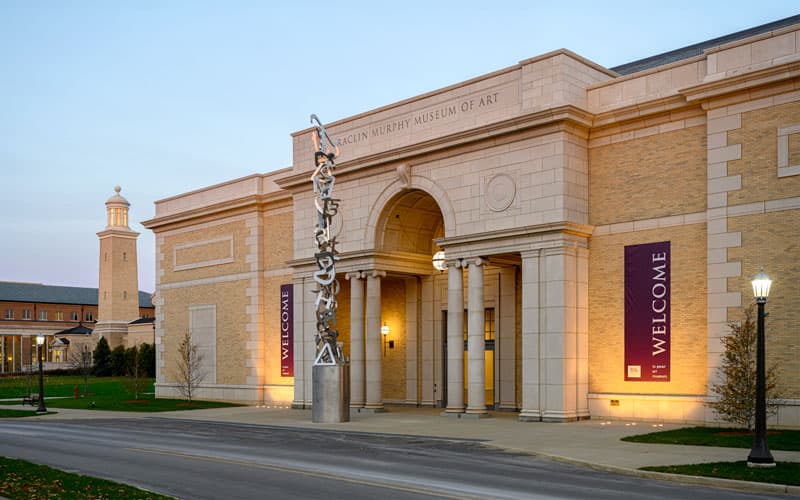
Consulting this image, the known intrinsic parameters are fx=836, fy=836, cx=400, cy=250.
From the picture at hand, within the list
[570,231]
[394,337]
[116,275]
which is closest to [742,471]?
[570,231]

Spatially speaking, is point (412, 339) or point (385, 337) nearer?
point (412, 339)

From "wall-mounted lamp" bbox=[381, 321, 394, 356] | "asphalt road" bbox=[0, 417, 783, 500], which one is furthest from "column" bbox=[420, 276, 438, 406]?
"asphalt road" bbox=[0, 417, 783, 500]

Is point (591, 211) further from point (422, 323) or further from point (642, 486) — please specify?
point (642, 486)

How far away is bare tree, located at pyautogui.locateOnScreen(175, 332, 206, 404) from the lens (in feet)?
142

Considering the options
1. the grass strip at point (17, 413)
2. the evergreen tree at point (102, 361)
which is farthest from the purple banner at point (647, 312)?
the evergreen tree at point (102, 361)

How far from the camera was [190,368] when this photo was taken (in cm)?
4394

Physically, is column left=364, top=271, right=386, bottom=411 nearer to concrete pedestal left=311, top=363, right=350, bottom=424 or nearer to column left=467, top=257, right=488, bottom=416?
concrete pedestal left=311, top=363, right=350, bottom=424

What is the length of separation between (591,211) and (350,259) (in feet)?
34.9

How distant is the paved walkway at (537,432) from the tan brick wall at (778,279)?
378 centimetres

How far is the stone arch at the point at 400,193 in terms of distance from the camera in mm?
30922

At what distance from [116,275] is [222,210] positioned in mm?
64315

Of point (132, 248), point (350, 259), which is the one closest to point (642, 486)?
point (350, 259)

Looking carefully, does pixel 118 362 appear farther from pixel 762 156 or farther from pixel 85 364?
pixel 762 156

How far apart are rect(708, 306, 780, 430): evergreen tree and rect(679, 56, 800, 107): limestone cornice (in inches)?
251
